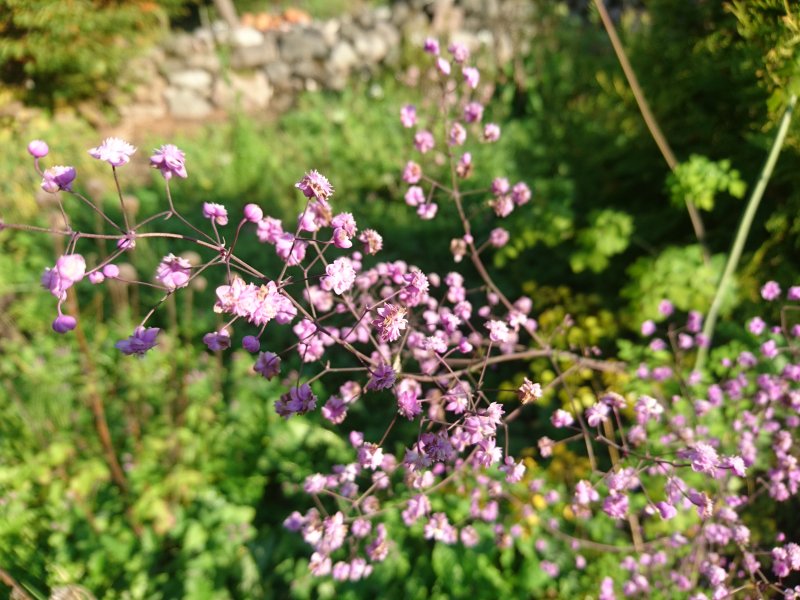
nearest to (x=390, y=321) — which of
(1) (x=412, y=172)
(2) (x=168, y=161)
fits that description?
(2) (x=168, y=161)

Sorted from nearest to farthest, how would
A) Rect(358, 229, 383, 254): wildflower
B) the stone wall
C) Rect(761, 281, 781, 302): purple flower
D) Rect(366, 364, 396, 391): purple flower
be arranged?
Rect(366, 364, 396, 391): purple flower, Rect(358, 229, 383, 254): wildflower, Rect(761, 281, 781, 302): purple flower, the stone wall

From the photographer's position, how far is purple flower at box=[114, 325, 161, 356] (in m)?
1.04

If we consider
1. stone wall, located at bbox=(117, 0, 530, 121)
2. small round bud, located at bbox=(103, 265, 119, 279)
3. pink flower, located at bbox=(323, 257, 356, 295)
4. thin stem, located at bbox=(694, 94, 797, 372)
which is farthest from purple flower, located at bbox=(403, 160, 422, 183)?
stone wall, located at bbox=(117, 0, 530, 121)

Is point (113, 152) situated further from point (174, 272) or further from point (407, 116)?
point (407, 116)

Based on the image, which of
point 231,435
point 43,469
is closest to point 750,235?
point 231,435

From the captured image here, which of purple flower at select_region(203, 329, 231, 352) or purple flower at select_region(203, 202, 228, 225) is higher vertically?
purple flower at select_region(203, 202, 228, 225)

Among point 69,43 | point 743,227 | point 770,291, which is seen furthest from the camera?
point 69,43

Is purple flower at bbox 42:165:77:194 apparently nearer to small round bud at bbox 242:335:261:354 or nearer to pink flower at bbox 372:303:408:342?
small round bud at bbox 242:335:261:354

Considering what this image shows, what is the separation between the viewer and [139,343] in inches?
41.1

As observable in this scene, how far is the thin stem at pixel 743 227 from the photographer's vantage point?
2.36 m

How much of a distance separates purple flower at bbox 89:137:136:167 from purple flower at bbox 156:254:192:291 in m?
0.22

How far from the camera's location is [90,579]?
2.28 m

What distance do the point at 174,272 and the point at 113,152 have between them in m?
0.27

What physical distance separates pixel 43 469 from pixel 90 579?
27.6 inches
